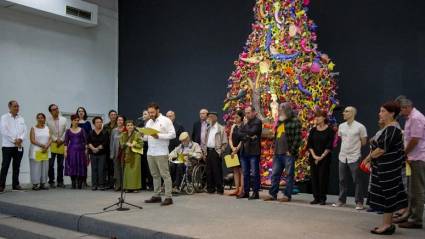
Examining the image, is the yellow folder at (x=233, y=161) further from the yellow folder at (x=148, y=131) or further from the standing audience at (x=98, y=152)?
the standing audience at (x=98, y=152)

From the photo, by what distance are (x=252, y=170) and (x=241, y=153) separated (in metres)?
0.28

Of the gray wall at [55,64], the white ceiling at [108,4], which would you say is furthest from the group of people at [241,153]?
the white ceiling at [108,4]

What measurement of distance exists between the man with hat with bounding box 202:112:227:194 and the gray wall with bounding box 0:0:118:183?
4.00m

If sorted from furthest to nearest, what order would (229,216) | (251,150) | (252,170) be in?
(252,170)
(251,150)
(229,216)

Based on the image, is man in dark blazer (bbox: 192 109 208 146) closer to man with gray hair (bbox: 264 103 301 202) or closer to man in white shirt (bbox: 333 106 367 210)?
man with gray hair (bbox: 264 103 301 202)

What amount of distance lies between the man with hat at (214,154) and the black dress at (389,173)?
10.3 feet

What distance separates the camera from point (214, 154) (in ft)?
21.5

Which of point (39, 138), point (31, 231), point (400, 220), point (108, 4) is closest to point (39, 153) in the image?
point (39, 138)

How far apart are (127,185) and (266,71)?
277cm

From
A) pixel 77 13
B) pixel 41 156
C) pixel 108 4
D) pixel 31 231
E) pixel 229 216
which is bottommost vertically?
pixel 31 231

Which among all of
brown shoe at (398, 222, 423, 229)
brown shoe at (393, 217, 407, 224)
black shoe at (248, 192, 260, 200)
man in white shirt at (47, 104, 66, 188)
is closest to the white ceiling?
man in white shirt at (47, 104, 66, 188)

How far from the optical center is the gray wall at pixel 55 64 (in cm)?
834

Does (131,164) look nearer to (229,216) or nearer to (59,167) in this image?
(59,167)

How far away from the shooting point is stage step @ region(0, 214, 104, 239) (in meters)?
4.42
